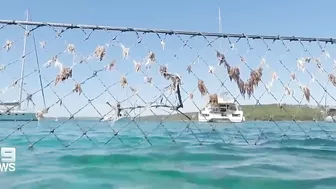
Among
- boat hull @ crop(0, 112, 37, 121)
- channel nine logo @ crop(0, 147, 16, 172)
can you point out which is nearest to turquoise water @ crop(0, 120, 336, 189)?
channel nine logo @ crop(0, 147, 16, 172)

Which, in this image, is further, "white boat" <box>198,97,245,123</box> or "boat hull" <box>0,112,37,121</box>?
"white boat" <box>198,97,245,123</box>

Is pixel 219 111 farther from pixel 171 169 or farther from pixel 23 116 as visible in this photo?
pixel 23 116

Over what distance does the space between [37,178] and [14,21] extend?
2.47 meters

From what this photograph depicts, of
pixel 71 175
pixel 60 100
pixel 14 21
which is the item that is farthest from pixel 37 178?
pixel 14 21

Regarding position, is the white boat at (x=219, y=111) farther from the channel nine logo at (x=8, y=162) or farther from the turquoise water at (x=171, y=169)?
the channel nine logo at (x=8, y=162)

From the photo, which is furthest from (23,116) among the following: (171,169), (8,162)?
(171,169)

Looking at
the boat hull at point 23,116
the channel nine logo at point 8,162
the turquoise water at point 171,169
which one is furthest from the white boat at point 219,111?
the channel nine logo at point 8,162

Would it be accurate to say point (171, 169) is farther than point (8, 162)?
No

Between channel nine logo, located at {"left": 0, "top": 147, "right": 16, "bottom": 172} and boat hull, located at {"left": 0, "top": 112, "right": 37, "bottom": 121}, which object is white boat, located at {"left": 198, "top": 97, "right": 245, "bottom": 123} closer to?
boat hull, located at {"left": 0, "top": 112, "right": 37, "bottom": 121}

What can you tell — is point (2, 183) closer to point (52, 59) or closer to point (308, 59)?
point (52, 59)

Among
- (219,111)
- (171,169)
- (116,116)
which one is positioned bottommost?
(171,169)

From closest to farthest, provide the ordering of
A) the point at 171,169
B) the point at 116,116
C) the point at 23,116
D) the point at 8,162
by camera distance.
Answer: the point at 116,116 → the point at 23,116 → the point at 171,169 → the point at 8,162

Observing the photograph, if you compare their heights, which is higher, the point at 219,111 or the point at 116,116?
the point at 219,111

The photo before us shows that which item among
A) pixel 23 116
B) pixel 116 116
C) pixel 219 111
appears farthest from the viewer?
pixel 219 111
